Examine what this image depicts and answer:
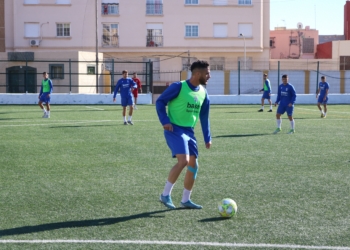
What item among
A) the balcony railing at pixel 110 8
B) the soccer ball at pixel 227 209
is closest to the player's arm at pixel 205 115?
the soccer ball at pixel 227 209

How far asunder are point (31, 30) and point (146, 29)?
1001 centimetres

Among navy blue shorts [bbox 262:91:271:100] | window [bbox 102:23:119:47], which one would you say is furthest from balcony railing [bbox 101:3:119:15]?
navy blue shorts [bbox 262:91:271:100]

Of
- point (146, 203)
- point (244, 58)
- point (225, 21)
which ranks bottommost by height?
point (146, 203)

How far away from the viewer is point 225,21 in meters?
54.1

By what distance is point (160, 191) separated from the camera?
8.56m

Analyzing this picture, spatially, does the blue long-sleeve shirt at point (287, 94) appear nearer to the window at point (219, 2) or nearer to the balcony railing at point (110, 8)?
the window at point (219, 2)

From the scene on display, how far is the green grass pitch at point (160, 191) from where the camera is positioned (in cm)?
606

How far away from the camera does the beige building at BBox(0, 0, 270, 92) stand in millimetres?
52969

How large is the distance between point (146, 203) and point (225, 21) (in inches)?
1878

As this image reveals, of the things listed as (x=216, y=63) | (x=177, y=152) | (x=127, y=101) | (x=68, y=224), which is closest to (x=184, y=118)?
(x=177, y=152)

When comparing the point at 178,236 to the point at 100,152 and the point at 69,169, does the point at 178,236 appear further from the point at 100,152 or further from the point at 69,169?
the point at 100,152

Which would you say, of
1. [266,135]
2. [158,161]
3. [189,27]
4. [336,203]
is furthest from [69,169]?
[189,27]

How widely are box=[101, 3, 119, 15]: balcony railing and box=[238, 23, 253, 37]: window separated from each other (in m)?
11.0

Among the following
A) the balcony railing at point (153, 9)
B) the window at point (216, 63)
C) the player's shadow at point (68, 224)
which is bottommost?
the player's shadow at point (68, 224)
